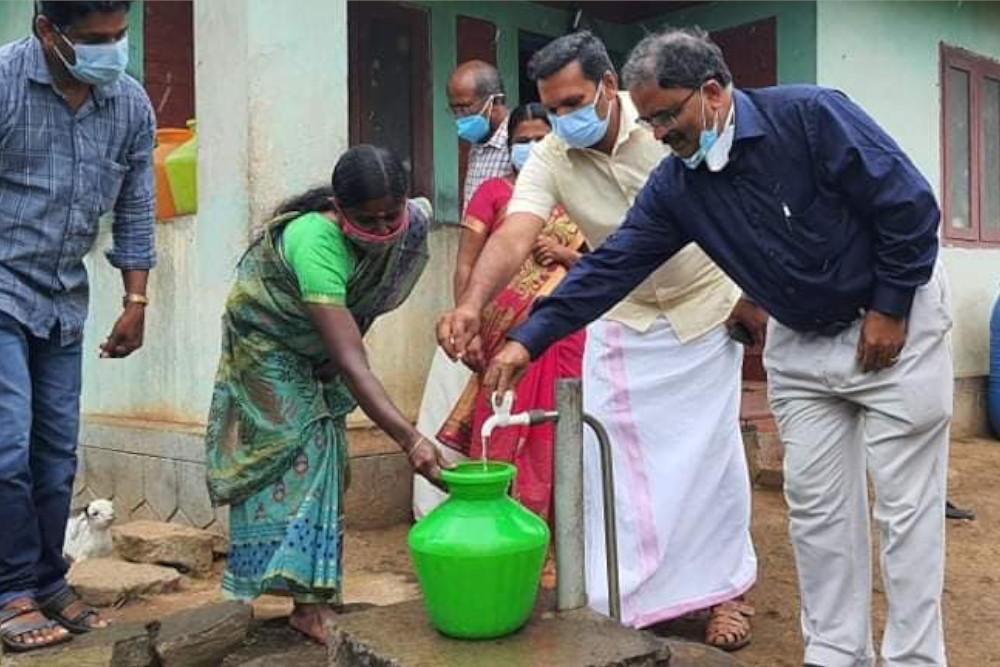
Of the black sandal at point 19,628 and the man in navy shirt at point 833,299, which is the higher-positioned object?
the man in navy shirt at point 833,299

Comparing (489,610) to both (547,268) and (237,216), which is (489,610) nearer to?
(547,268)

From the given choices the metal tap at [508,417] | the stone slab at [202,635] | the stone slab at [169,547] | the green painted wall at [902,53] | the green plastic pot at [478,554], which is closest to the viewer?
the green plastic pot at [478,554]

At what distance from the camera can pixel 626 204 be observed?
3500 mm

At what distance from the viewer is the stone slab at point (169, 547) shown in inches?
168

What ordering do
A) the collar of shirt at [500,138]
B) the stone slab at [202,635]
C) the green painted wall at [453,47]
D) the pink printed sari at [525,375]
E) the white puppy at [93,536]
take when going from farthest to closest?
1. the green painted wall at [453,47]
2. the collar of shirt at [500,138]
3. the white puppy at [93,536]
4. the pink printed sari at [525,375]
5. the stone slab at [202,635]

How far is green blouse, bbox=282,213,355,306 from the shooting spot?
Answer: 2.88m

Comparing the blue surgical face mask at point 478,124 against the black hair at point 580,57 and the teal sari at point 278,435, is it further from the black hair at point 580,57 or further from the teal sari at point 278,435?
the teal sari at point 278,435

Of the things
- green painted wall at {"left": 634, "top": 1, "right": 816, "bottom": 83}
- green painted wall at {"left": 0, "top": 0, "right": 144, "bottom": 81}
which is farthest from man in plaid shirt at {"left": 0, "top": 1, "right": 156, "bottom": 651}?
green painted wall at {"left": 634, "top": 1, "right": 816, "bottom": 83}

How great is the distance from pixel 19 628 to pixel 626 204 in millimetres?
2149

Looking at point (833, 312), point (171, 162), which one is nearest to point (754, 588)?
point (833, 312)

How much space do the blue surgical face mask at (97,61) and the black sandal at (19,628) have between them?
1.42 meters

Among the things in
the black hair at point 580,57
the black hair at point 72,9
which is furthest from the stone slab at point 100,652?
the black hair at point 580,57

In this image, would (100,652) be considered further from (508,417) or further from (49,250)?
(508,417)

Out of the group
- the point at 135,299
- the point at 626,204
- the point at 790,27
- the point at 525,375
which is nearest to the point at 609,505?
the point at 626,204
